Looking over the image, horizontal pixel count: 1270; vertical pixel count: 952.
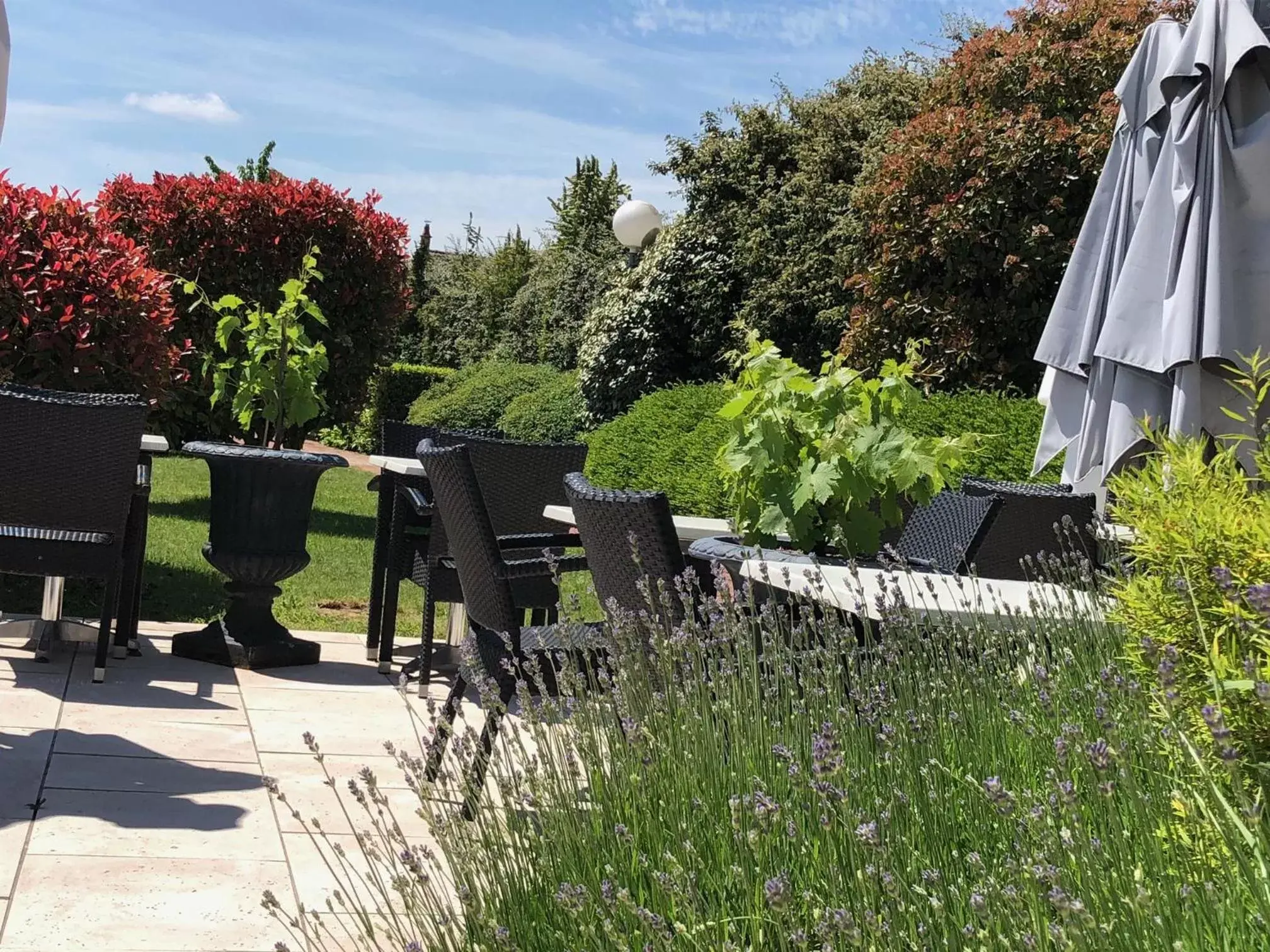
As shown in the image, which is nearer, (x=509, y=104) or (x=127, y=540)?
(x=127, y=540)

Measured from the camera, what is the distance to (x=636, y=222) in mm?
14719

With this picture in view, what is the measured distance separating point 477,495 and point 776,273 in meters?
10.4

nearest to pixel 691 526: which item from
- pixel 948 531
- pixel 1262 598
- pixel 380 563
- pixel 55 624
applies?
pixel 948 531

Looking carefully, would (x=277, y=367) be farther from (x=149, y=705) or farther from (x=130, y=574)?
(x=149, y=705)

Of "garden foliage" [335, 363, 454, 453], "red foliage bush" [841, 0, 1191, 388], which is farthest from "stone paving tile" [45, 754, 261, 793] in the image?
"garden foliage" [335, 363, 454, 453]

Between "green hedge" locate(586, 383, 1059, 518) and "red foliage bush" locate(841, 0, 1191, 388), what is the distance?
1.30 metres

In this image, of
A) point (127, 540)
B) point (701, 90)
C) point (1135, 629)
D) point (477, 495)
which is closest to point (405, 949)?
point (1135, 629)

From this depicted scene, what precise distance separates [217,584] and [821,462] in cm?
528

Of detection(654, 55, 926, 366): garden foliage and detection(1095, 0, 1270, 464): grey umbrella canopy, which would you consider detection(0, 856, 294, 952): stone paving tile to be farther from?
detection(654, 55, 926, 366): garden foliage

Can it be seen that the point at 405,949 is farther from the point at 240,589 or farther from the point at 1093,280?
the point at 240,589

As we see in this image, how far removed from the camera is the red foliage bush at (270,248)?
12.1 metres

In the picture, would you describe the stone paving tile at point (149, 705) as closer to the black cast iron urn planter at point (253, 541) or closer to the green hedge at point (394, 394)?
the black cast iron urn planter at point (253, 541)

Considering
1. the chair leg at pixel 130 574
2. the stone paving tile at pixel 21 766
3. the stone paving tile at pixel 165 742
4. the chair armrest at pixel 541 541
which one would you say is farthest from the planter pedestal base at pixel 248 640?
the chair armrest at pixel 541 541

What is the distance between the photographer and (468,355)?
949 inches
